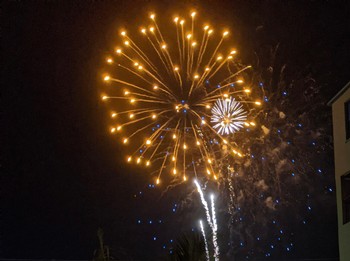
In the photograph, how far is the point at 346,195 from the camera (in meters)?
22.8

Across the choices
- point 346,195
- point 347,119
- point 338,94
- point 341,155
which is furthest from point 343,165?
point 338,94

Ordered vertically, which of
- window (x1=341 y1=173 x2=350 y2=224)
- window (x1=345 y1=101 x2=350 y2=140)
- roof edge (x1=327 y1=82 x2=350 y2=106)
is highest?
roof edge (x1=327 y1=82 x2=350 y2=106)

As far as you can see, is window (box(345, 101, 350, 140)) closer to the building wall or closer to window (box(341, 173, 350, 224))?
the building wall

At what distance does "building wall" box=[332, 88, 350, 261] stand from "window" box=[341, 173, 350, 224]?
0.16 m

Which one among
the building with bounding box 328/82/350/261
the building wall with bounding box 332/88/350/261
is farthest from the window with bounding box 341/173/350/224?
the building wall with bounding box 332/88/350/261

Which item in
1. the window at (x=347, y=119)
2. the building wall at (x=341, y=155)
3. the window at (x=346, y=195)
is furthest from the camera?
the window at (x=347, y=119)

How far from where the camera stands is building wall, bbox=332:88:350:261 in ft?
73.6

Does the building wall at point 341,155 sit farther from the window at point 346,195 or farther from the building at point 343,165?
the window at point 346,195

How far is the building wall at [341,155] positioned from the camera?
22.4 m

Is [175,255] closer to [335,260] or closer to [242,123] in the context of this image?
[242,123]

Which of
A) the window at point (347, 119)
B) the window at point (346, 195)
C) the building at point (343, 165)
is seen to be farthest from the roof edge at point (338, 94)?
the window at point (346, 195)

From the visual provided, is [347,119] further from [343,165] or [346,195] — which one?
[346,195]

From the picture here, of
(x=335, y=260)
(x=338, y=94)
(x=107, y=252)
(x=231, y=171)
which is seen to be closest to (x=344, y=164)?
(x=338, y=94)

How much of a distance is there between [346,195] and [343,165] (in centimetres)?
112
